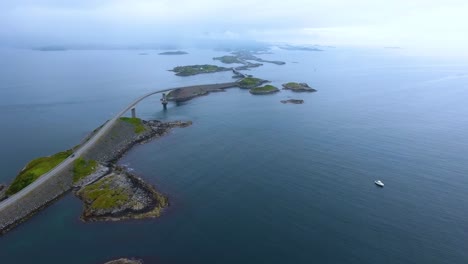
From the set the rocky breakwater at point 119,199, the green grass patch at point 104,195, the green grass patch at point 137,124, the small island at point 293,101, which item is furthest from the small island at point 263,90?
the green grass patch at point 104,195

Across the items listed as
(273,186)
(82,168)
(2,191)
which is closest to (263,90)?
(273,186)

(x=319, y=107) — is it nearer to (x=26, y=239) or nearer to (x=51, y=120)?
(x=51, y=120)

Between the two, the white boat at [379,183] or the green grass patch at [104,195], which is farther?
the white boat at [379,183]

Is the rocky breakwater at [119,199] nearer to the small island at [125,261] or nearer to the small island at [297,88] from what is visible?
the small island at [125,261]

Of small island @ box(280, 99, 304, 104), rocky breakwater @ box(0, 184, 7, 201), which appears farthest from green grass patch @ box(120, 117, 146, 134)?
small island @ box(280, 99, 304, 104)

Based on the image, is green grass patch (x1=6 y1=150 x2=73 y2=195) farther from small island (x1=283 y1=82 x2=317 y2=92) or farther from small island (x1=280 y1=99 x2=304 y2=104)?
small island (x1=283 y1=82 x2=317 y2=92)

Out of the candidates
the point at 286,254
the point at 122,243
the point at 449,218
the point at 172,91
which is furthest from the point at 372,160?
the point at 172,91
